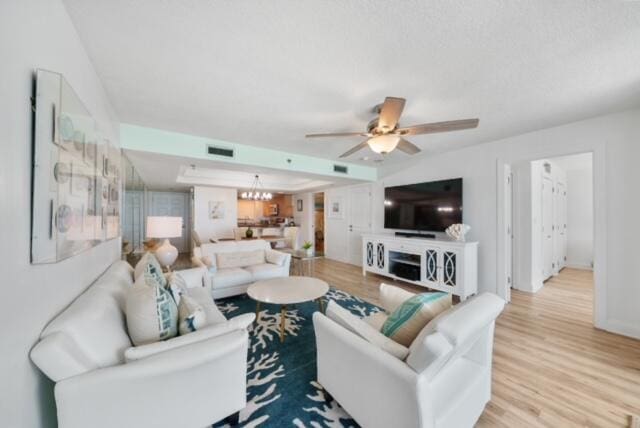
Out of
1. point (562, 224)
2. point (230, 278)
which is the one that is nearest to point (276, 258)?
point (230, 278)

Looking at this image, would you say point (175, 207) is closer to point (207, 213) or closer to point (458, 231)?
point (207, 213)

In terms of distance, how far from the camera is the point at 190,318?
142cm

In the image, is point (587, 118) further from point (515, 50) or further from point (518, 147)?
point (515, 50)

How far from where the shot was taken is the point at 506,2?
1.15m

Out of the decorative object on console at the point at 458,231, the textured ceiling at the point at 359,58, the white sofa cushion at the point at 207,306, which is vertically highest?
the textured ceiling at the point at 359,58

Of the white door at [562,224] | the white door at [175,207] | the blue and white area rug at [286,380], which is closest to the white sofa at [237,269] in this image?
the blue and white area rug at [286,380]

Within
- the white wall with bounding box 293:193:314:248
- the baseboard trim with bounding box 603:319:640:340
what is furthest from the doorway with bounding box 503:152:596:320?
the white wall with bounding box 293:193:314:248

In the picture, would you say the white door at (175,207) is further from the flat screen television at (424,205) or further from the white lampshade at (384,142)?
the white lampshade at (384,142)

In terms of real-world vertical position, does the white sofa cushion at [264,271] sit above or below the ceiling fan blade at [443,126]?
below

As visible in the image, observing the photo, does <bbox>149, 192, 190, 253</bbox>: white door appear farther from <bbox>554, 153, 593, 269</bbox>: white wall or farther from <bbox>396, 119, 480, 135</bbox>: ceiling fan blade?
<bbox>554, 153, 593, 269</bbox>: white wall

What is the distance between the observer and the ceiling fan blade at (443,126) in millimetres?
1771

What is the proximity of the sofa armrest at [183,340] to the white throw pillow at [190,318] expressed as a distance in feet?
0.19

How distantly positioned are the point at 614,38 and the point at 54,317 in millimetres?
3410

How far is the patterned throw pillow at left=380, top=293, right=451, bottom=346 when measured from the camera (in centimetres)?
128
